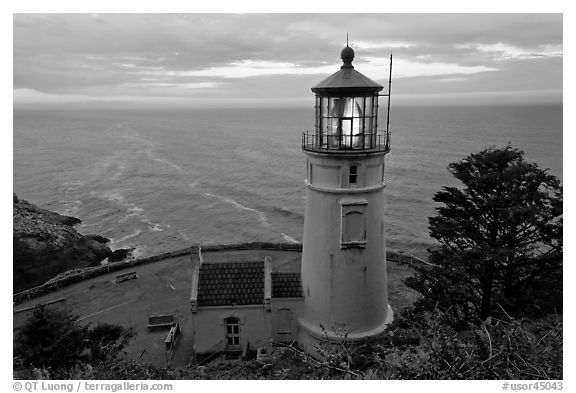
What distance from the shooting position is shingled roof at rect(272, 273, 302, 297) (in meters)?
13.0

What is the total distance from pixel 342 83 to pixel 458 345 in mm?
6850

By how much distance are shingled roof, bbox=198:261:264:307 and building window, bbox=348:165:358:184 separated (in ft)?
14.0

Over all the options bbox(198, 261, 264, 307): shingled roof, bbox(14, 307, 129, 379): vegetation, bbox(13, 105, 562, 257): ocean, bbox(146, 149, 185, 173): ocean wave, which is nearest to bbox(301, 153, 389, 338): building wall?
bbox(198, 261, 264, 307): shingled roof

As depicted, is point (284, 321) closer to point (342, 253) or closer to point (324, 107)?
point (342, 253)

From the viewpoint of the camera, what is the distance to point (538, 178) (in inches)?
419

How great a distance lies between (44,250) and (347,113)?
28786 mm

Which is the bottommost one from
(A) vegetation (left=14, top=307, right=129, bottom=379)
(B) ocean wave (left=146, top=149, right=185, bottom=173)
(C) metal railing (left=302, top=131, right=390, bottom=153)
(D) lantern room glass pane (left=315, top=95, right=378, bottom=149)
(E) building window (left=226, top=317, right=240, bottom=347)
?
(E) building window (left=226, top=317, right=240, bottom=347)

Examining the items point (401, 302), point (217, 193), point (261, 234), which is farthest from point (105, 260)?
point (401, 302)

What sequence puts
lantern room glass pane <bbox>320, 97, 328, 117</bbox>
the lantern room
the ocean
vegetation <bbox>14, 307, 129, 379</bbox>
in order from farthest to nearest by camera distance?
the ocean → lantern room glass pane <bbox>320, 97, 328, 117</bbox> → the lantern room → vegetation <bbox>14, 307, 129, 379</bbox>

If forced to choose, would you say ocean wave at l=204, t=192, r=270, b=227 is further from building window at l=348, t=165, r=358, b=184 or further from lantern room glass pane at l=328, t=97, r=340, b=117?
lantern room glass pane at l=328, t=97, r=340, b=117

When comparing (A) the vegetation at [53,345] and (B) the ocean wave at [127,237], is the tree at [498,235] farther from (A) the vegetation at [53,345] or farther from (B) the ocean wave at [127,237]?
(B) the ocean wave at [127,237]

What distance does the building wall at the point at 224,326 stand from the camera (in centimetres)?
1276

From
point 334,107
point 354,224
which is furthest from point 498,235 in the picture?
point 334,107

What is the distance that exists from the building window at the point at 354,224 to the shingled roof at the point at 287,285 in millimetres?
2361
